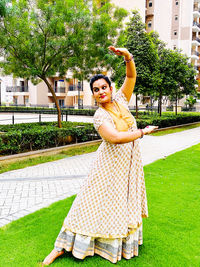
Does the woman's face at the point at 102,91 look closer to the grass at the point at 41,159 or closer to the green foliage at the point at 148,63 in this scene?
the grass at the point at 41,159

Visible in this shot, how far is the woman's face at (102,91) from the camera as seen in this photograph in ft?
7.90

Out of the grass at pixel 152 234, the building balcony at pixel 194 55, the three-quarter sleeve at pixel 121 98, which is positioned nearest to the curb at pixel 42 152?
the grass at pixel 152 234

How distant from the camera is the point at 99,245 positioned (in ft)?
8.79

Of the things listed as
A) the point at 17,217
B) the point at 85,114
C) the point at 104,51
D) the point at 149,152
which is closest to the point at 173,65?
the point at 104,51

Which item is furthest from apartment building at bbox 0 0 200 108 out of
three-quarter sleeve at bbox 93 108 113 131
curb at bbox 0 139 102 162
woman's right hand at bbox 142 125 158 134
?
woman's right hand at bbox 142 125 158 134

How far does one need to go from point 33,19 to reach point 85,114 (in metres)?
20.1

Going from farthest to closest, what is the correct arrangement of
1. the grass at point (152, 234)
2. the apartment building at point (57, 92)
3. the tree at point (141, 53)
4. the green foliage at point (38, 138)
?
the apartment building at point (57, 92) → the tree at point (141, 53) → the green foliage at point (38, 138) → the grass at point (152, 234)

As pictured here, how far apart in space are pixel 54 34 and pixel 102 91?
838 centimetres

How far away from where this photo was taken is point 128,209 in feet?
8.42

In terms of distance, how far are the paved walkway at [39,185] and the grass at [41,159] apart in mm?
282

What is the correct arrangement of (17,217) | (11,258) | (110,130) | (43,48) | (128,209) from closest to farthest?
(110,130) < (128,209) < (11,258) < (17,217) < (43,48)

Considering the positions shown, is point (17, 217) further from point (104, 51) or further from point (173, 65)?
point (173, 65)

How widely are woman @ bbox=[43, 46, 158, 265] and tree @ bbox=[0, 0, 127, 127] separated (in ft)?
24.9

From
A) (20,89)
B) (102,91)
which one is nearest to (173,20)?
(20,89)
